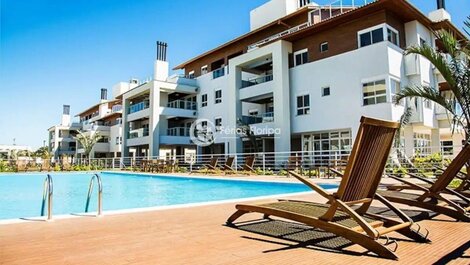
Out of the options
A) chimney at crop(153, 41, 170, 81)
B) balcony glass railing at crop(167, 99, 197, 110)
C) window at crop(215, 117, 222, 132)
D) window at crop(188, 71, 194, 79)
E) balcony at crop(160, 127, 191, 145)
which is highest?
chimney at crop(153, 41, 170, 81)

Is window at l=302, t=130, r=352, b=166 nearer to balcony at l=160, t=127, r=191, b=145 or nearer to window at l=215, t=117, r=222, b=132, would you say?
window at l=215, t=117, r=222, b=132

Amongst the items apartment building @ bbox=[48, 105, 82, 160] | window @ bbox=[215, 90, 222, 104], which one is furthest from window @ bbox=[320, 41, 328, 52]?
apartment building @ bbox=[48, 105, 82, 160]

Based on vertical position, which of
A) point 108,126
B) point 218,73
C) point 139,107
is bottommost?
point 108,126

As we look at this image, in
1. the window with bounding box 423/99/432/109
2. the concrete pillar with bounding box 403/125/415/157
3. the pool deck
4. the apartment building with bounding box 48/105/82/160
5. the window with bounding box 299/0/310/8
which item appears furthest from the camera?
the apartment building with bounding box 48/105/82/160

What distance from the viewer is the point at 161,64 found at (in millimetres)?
33250

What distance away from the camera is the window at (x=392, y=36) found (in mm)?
17703

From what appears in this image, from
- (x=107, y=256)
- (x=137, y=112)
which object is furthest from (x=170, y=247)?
(x=137, y=112)

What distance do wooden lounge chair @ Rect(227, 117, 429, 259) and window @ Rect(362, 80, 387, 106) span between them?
15.0 metres

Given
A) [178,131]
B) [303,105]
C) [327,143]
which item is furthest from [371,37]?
[178,131]

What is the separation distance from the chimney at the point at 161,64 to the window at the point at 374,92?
21.2m

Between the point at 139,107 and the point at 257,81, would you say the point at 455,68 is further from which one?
the point at 139,107

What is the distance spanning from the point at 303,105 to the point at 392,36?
6331mm

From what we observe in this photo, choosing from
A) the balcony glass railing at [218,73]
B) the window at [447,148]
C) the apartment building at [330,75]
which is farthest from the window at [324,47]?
the balcony glass railing at [218,73]

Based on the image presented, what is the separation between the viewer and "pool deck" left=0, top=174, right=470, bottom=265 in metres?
2.86
